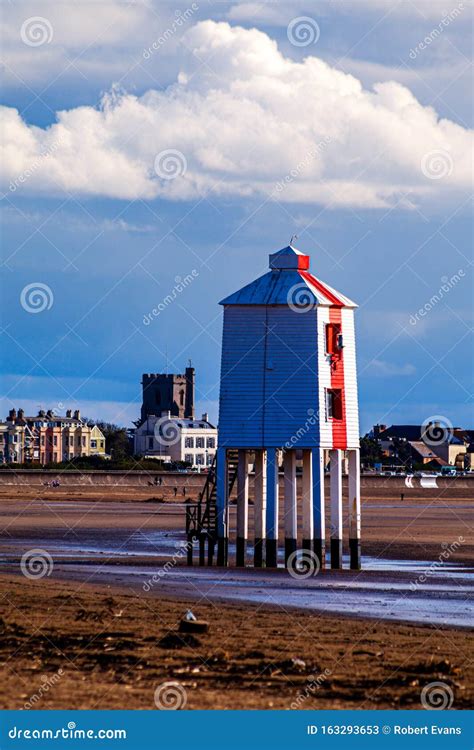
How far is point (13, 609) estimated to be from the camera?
86.0 ft

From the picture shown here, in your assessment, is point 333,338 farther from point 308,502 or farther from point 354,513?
point 354,513

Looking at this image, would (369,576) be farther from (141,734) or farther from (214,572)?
(141,734)

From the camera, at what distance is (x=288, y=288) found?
3881 centimetres

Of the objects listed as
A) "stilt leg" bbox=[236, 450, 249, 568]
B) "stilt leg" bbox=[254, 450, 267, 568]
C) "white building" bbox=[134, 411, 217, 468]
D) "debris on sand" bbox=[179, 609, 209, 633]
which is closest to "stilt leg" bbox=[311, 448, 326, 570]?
"stilt leg" bbox=[254, 450, 267, 568]

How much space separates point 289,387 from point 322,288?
329 centimetres

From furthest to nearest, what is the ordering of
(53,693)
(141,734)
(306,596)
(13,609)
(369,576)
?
(369,576) → (306,596) → (13,609) → (53,693) → (141,734)

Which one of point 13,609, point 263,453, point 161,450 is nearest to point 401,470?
point 161,450

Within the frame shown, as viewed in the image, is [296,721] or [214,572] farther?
[214,572]

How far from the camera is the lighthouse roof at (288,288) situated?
1510 inches

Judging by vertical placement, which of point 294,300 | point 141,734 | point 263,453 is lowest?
point 141,734

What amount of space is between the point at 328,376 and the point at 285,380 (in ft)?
4.13

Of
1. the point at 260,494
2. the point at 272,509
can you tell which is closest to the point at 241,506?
the point at 260,494

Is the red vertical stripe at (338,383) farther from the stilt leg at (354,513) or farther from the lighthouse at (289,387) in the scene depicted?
the stilt leg at (354,513)

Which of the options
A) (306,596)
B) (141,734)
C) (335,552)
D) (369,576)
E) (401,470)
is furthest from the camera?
(401,470)
